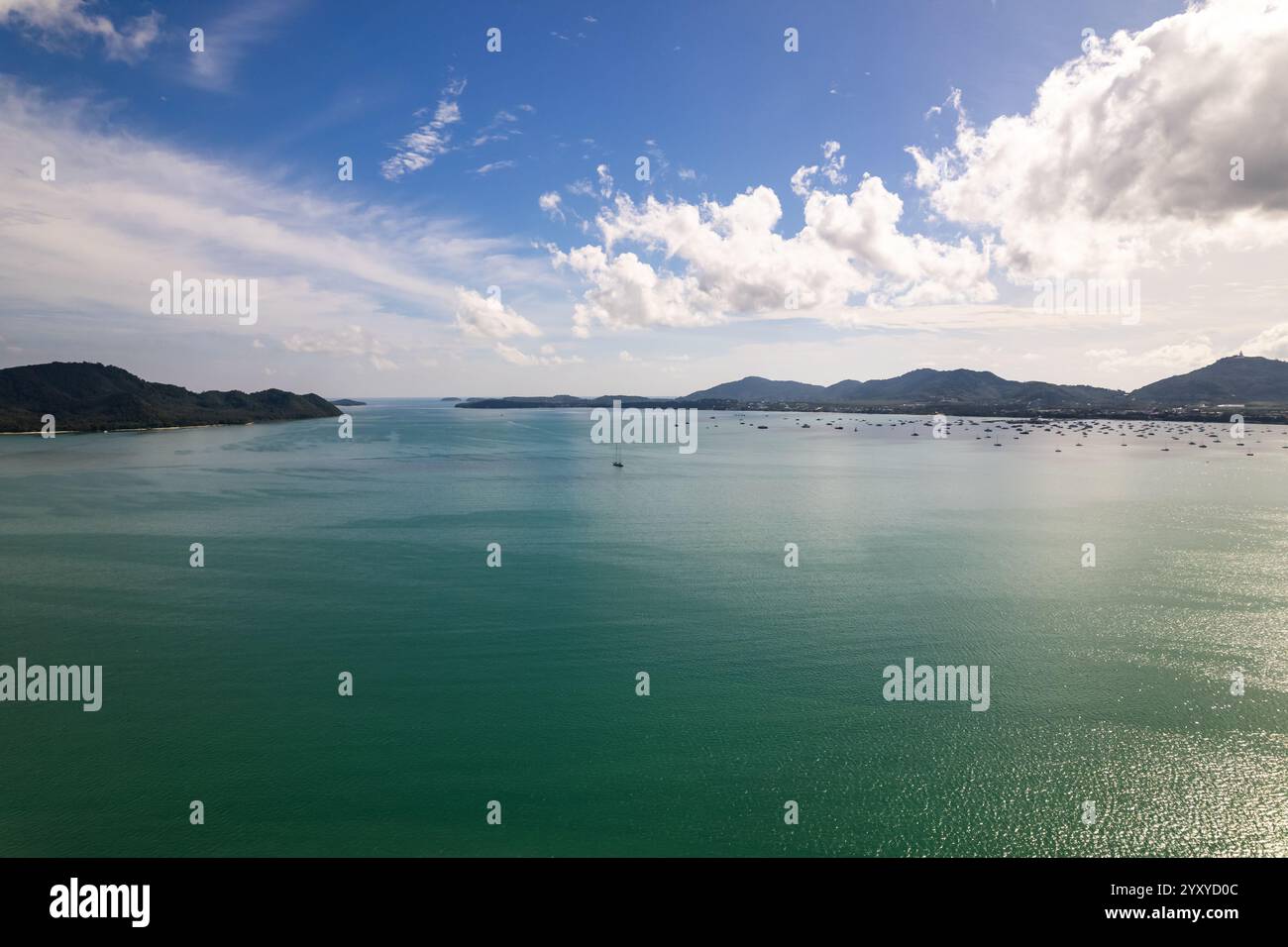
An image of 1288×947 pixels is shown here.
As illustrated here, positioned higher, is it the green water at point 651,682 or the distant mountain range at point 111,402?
the distant mountain range at point 111,402

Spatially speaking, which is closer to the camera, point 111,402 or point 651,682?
point 651,682

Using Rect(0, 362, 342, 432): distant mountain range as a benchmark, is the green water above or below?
below

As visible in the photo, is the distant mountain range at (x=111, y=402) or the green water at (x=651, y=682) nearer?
the green water at (x=651, y=682)
